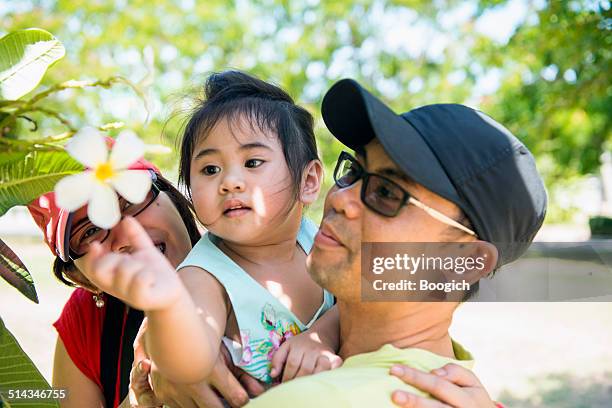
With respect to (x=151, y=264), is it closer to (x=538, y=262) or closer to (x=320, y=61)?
(x=538, y=262)

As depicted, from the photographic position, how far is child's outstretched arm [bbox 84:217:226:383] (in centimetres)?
118

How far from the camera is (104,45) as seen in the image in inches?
531

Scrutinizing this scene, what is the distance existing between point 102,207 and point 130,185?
66mm

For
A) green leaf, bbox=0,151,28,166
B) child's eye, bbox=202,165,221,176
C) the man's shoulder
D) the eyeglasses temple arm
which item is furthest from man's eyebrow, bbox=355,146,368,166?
green leaf, bbox=0,151,28,166

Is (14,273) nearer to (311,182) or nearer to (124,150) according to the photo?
(124,150)

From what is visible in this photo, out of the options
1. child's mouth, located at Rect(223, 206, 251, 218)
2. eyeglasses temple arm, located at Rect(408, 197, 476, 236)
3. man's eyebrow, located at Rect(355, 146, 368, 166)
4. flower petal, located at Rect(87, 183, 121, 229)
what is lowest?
eyeglasses temple arm, located at Rect(408, 197, 476, 236)

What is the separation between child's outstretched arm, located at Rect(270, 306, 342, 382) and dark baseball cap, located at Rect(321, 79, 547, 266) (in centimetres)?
47

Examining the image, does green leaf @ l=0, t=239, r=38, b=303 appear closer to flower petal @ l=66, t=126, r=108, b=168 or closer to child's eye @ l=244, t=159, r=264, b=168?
flower petal @ l=66, t=126, r=108, b=168

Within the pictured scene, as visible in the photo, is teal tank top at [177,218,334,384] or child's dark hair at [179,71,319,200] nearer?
teal tank top at [177,218,334,384]

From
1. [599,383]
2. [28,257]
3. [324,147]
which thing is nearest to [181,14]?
[324,147]

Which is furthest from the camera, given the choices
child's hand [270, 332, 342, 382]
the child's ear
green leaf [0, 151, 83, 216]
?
the child's ear

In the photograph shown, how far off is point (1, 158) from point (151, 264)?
1.49ft

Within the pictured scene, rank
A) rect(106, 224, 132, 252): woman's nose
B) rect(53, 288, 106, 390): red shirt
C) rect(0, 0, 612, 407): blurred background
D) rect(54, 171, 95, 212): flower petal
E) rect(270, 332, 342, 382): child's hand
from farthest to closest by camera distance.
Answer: rect(0, 0, 612, 407): blurred background
rect(53, 288, 106, 390): red shirt
rect(106, 224, 132, 252): woman's nose
rect(270, 332, 342, 382): child's hand
rect(54, 171, 95, 212): flower petal

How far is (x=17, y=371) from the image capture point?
155 centimetres
